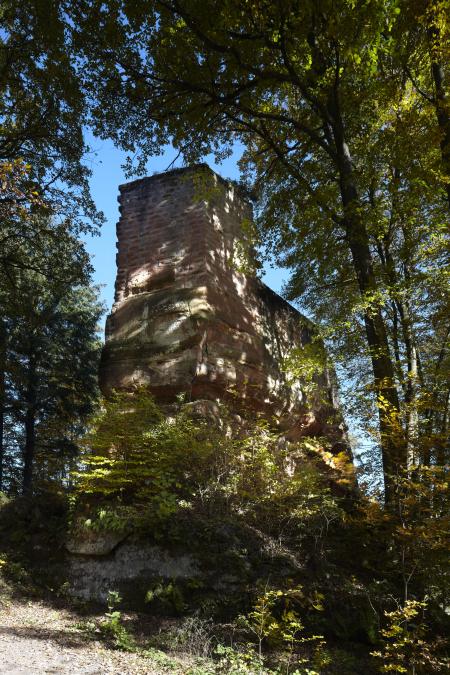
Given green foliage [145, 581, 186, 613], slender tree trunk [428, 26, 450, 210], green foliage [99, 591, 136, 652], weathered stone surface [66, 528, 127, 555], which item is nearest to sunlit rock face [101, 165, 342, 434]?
weathered stone surface [66, 528, 127, 555]

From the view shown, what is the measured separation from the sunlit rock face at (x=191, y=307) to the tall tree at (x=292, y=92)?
3.17 ft

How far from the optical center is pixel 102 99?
27.1 ft

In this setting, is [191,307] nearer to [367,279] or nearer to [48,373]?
[367,279]

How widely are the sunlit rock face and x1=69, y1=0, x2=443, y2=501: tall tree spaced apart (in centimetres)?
97

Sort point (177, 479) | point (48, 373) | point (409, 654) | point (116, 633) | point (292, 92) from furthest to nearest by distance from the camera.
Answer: point (48, 373) < point (292, 92) < point (177, 479) < point (409, 654) < point (116, 633)

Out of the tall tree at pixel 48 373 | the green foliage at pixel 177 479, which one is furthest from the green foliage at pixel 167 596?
the tall tree at pixel 48 373

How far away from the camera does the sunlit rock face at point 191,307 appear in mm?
7383

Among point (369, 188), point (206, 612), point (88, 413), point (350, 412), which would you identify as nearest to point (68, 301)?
point (88, 413)

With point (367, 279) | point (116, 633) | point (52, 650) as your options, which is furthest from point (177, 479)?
point (367, 279)

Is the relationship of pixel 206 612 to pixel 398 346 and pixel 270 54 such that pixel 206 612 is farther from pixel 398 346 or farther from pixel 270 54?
pixel 270 54

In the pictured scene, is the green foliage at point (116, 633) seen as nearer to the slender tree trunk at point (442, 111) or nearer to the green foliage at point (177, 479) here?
the green foliage at point (177, 479)

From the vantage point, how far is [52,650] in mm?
3799

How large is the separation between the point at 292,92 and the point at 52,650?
974 cm

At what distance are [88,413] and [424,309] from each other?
1047 cm
